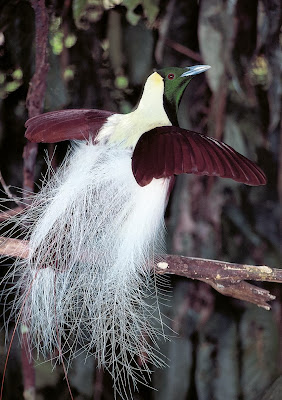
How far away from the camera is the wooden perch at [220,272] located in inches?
29.0

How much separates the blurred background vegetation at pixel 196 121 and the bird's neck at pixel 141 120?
0.08 metres

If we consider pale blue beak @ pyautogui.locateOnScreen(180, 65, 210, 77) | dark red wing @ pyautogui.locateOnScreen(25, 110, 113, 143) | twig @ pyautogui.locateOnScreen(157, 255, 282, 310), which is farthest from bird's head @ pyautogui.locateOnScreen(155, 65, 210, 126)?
twig @ pyautogui.locateOnScreen(157, 255, 282, 310)

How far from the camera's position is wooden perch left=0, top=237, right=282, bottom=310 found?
2.42 ft

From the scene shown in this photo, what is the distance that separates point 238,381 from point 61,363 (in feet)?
0.96

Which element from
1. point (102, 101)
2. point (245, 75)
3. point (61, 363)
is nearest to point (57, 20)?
point (102, 101)

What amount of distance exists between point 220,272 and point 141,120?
0.84 ft

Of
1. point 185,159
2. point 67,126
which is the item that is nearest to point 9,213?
point 67,126

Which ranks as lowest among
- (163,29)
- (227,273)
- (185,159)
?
(227,273)

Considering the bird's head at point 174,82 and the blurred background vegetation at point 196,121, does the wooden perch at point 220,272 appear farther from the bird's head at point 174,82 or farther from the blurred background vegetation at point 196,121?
the bird's head at point 174,82

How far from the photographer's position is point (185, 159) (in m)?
0.65

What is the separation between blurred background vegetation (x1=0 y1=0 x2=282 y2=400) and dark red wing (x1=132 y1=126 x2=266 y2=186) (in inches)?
6.4

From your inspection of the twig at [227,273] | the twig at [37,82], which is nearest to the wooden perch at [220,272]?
the twig at [227,273]

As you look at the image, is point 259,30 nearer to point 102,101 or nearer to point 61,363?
point 102,101

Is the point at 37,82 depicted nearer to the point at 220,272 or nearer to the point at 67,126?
the point at 67,126
